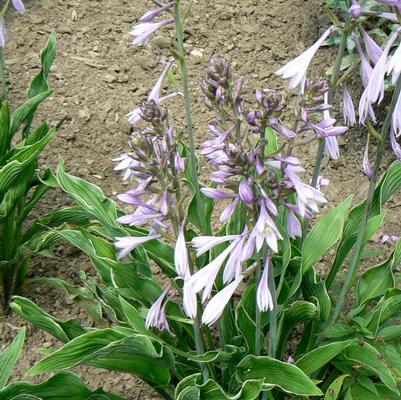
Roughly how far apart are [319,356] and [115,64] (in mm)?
2941

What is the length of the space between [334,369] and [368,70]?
1.50 m

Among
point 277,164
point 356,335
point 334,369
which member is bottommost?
point 334,369

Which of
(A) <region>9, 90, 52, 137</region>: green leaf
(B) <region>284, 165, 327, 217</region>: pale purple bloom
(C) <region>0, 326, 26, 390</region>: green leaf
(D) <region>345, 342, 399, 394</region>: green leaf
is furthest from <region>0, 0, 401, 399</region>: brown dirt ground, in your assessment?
(B) <region>284, 165, 327, 217</region>: pale purple bloom

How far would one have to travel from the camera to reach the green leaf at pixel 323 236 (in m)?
2.95

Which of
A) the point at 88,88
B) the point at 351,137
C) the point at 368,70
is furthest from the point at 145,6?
the point at 368,70

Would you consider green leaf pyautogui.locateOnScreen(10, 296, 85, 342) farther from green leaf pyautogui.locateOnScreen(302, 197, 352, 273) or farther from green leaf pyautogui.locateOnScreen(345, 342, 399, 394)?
green leaf pyautogui.locateOnScreen(345, 342, 399, 394)

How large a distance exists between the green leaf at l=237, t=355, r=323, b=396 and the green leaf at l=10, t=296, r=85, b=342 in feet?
2.44

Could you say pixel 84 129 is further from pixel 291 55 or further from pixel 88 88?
pixel 291 55

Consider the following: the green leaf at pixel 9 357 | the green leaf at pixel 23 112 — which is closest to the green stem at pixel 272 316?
the green leaf at pixel 9 357

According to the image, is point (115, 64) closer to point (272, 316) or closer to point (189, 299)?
point (272, 316)

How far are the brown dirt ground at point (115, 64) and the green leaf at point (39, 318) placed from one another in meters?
0.88

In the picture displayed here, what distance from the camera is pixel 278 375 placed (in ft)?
8.77

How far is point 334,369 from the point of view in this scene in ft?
10.8

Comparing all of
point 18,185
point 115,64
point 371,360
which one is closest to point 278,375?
point 371,360
